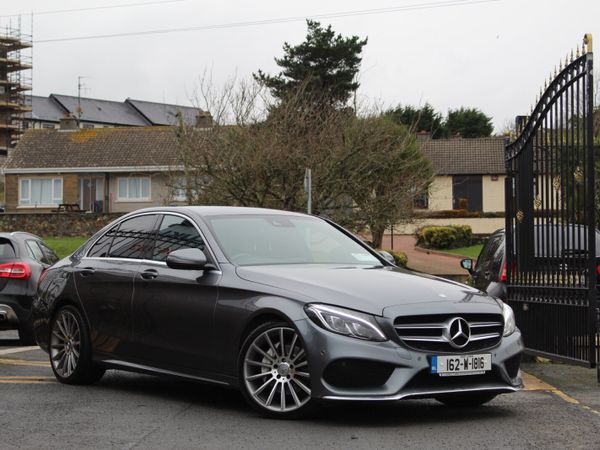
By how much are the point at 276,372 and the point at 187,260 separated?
1209mm

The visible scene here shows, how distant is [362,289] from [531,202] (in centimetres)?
427

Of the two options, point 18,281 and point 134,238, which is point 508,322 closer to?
point 134,238

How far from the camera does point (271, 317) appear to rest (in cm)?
725

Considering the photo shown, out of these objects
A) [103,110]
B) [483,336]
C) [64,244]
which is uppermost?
[103,110]

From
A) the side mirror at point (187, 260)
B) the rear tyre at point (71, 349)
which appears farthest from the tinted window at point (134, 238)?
the side mirror at point (187, 260)

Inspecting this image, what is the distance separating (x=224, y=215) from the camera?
8.50 meters

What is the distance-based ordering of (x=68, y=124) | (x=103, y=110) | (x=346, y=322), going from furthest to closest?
(x=103, y=110) < (x=68, y=124) < (x=346, y=322)

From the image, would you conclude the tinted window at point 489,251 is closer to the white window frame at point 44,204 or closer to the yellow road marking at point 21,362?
the yellow road marking at point 21,362

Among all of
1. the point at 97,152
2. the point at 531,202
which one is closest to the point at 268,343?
the point at 531,202

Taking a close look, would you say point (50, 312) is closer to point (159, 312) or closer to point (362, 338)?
point (159, 312)

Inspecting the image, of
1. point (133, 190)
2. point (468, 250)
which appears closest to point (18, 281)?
point (468, 250)

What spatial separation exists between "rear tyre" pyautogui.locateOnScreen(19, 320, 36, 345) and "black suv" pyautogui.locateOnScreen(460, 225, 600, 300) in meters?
5.65

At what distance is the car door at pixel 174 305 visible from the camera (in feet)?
25.5

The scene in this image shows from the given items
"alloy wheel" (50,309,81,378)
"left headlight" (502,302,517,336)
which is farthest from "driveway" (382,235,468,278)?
"left headlight" (502,302,517,336)
